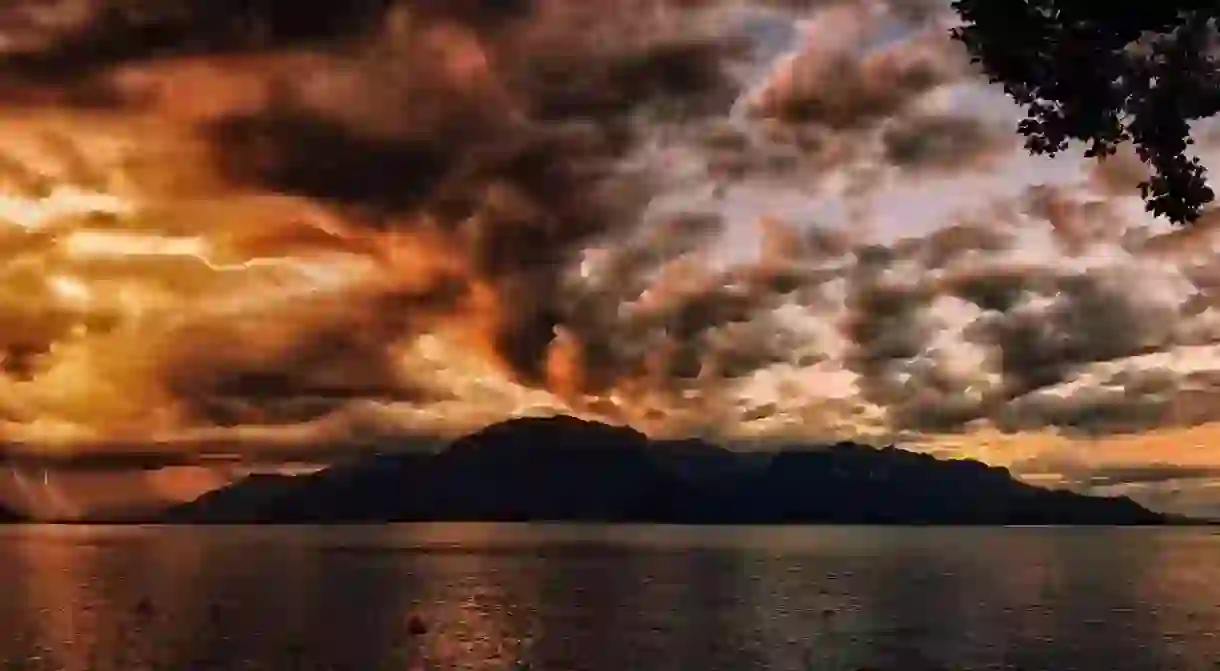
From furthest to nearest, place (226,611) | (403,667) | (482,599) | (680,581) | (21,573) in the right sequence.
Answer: (21,573), (680,581), (482,599), (226,611), (403,667)

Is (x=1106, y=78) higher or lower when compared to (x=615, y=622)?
higher

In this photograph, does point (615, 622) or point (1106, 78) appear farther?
point (615, 622)

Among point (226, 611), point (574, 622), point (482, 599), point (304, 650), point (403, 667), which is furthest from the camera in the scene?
→ point (482, 599)

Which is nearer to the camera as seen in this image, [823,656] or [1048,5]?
[1048,5]

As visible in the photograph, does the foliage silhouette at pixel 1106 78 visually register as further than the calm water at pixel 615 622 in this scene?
No

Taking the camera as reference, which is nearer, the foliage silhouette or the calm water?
the foliage silhouette

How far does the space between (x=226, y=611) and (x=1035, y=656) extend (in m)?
66.8

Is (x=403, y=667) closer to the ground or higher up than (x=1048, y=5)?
closer to the ground

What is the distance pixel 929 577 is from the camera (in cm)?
16650

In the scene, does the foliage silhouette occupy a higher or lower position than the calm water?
higher

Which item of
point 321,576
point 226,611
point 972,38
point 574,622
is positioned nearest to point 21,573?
point 321,576

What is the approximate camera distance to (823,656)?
75.9m

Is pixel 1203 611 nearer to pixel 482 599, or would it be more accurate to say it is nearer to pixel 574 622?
pixel 574 622

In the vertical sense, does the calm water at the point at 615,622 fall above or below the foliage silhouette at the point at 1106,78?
below
